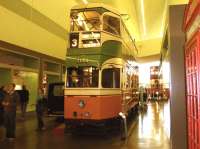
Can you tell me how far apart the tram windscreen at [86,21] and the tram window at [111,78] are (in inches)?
71.5

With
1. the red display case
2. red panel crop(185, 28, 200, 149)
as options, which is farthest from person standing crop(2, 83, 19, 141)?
red panel crop(185, 28, 200, 149)

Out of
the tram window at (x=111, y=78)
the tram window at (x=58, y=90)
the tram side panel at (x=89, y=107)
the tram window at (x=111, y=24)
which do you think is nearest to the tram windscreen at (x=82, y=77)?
the tram window at (x=111, y=78)

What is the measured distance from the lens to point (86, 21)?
41.0 feet

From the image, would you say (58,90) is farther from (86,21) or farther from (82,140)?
(82,140)

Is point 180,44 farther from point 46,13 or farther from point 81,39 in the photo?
point 46,13

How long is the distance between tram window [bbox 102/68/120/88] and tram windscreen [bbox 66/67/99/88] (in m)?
0.33

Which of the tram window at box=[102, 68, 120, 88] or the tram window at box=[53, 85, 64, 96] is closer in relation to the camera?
the tram window at box=[102, 68, 120, 88]

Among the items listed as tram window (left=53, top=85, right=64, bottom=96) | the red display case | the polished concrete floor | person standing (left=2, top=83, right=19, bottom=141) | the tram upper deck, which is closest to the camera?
A: the red display case

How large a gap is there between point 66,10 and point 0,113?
40.2 feet

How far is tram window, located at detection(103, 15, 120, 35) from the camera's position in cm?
1240

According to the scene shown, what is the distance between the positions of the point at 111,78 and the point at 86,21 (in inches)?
99.8

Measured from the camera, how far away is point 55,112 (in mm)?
15297

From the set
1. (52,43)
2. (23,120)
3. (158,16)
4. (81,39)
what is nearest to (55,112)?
(23,120)

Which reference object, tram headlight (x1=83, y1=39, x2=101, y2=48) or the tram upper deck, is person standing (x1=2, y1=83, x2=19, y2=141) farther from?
tram headlight (x1=83, y1=39, x2=101, y2=48)
